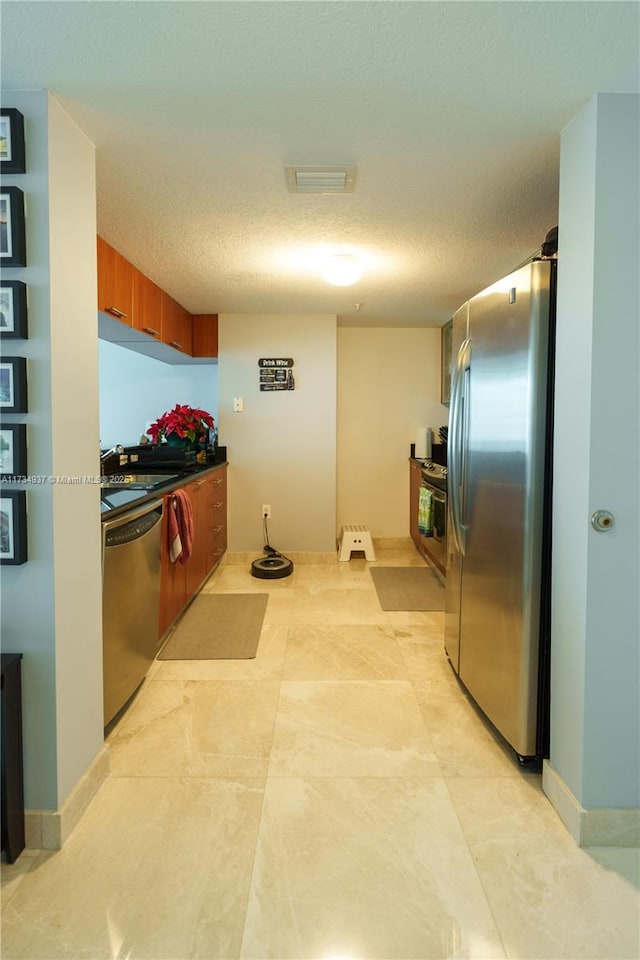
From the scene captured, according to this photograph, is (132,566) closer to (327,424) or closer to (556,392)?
(556,392)

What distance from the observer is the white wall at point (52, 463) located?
147 cm

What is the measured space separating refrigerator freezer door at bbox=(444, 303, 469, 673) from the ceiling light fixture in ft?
2.53

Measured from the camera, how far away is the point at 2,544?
146cm

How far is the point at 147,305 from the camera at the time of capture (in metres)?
3.43

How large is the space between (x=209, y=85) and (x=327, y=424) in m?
3.30

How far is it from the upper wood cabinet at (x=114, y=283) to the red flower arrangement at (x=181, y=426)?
1135 mm

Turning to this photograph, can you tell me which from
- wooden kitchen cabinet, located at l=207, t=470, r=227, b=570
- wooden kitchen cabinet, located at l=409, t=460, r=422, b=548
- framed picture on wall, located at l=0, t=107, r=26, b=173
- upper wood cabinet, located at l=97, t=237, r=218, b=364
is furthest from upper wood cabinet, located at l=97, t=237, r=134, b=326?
wooden kitchen cabinet, located at l=409, t=460, r=422, b=548

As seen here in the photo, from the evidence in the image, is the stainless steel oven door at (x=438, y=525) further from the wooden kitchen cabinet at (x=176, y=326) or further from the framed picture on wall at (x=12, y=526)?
the framed picture on wall at (x=12, y=526)

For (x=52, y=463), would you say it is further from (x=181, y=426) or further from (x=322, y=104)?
(x=181, y=426)

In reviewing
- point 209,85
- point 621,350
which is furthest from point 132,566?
point 621,350

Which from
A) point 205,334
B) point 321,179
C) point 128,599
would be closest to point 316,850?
point 128,599

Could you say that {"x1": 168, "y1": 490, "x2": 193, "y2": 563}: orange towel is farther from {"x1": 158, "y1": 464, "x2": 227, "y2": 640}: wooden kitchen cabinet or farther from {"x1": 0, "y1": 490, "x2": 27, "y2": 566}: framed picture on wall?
{"x1": 0, "y1": 490, "x2": 27, "y2": 566}: framed picture on wall

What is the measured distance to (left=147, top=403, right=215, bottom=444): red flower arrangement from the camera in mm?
4137

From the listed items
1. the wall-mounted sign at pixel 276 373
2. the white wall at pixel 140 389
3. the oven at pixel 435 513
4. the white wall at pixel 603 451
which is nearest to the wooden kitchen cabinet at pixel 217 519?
the white wall at pixel 140 389
